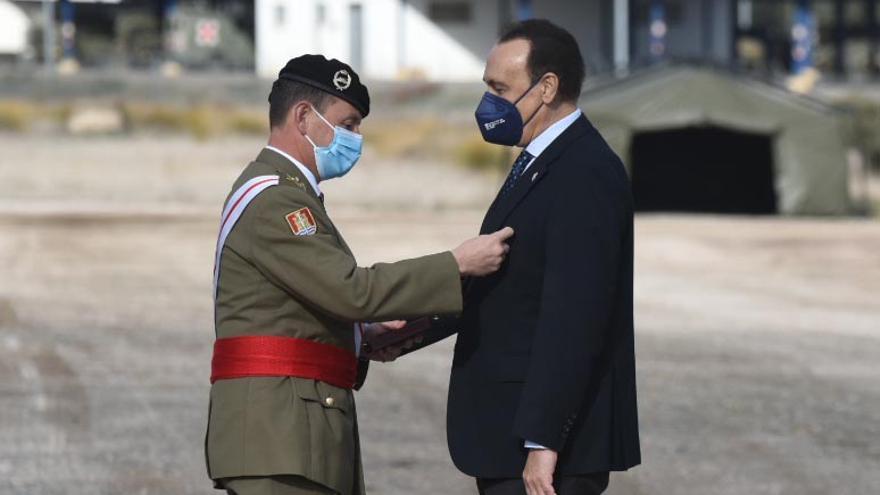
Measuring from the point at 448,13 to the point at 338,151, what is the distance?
44.7 metres

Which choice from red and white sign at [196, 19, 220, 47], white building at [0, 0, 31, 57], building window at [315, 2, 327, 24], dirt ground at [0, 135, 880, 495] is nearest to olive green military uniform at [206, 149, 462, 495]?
dirt ground at [0, 135, 880, 495]

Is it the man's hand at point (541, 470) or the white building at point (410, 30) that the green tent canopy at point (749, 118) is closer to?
the white building at point (410, 30)

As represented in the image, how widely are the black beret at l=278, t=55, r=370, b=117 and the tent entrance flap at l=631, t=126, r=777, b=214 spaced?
28152 millimetres

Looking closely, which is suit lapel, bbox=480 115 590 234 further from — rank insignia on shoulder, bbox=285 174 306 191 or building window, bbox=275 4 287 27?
building window, bbox=275 4 287 27

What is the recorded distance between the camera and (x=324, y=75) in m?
4.20

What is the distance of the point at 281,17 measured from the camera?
49.2 metres

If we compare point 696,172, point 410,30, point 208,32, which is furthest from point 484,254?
point 208,32

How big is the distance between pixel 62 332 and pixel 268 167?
1082 cm

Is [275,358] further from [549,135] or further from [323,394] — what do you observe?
[549,135]

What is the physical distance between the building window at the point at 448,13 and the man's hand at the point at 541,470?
44.8 m

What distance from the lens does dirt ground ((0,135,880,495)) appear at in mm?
8922

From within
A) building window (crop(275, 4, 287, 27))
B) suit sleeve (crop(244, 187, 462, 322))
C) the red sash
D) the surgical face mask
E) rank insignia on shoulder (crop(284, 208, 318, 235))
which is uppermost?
the surgical face mask

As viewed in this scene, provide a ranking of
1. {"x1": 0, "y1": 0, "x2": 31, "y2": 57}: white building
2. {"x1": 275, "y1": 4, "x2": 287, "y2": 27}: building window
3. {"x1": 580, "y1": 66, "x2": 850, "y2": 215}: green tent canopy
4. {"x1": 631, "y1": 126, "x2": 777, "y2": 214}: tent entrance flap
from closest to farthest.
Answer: {"x1": 580, "y1": 66, "x2": 850, "y2": 215}: green tent canopy < {"x1": 631, "y1": 126, "x2": 777, "y2": 214}: tent entrance flap < {"x1": 275, "y1": 4, "x2": 287, "y2": 27}: building window < {"x1": 0, "y1": 0, "x2": 31, "y2": 57}: white building

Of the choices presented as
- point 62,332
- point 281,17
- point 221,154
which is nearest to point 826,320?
point 62,332
